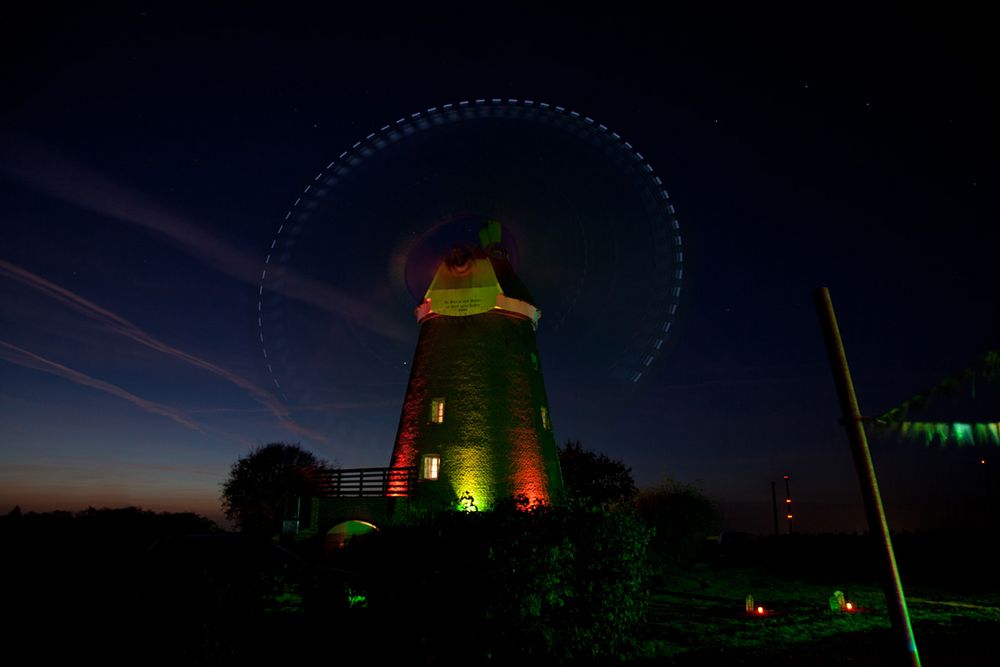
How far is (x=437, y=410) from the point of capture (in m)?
24.2

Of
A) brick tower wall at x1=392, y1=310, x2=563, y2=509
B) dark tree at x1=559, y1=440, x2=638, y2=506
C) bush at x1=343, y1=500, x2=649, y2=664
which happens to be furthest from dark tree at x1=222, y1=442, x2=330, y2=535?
bush at x1=343, y1=500, x2=649, y2=664

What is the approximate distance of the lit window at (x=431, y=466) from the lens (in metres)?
23.3

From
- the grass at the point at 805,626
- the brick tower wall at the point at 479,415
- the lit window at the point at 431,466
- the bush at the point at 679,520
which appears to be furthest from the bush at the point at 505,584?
the bush at the point at 679,520

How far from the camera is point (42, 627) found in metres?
8.84

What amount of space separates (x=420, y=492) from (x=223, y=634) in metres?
15.3

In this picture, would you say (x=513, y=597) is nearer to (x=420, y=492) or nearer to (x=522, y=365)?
(x=420, y=492)

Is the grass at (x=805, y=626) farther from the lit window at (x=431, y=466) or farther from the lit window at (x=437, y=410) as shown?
the lit window at (x=437, y=410)

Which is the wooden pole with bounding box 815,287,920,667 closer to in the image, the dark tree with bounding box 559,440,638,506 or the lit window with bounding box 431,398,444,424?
the lit window with bounding box 431,398,444,424

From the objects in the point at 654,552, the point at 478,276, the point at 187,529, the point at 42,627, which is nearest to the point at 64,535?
the point at 187,529

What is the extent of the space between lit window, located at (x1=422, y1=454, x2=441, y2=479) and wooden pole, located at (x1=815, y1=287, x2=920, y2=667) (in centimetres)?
1827

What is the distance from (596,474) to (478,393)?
23.0 meters

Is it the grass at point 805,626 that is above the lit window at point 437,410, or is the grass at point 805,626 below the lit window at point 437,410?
below

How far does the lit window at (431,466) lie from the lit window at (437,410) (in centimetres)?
134

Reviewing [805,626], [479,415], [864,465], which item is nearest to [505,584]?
[864,465]
